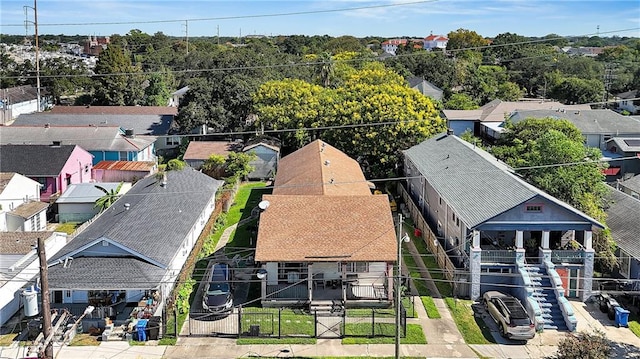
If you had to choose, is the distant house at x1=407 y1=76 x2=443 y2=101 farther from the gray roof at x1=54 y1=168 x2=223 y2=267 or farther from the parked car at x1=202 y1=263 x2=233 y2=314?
the parked car at x1=202 y1=263 x2=233 y2=314

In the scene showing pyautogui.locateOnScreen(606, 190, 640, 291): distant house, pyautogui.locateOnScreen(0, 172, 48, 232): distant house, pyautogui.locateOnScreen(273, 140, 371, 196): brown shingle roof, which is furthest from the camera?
pyautogui.locateOnScreen(0, 172, 48, 232): distant house

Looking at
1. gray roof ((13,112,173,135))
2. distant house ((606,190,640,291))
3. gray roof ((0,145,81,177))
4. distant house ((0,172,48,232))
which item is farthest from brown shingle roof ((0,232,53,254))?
gray roof ((13,112,173,135))

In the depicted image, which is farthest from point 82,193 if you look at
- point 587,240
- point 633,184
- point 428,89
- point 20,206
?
point 428,89

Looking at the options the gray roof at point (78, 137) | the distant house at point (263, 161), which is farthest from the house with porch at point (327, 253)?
the gray roof at point (78, 137)

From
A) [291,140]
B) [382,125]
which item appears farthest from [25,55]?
[382,125]

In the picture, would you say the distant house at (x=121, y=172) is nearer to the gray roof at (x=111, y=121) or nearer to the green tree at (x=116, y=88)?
the gray roof at (x=111, y=121)
